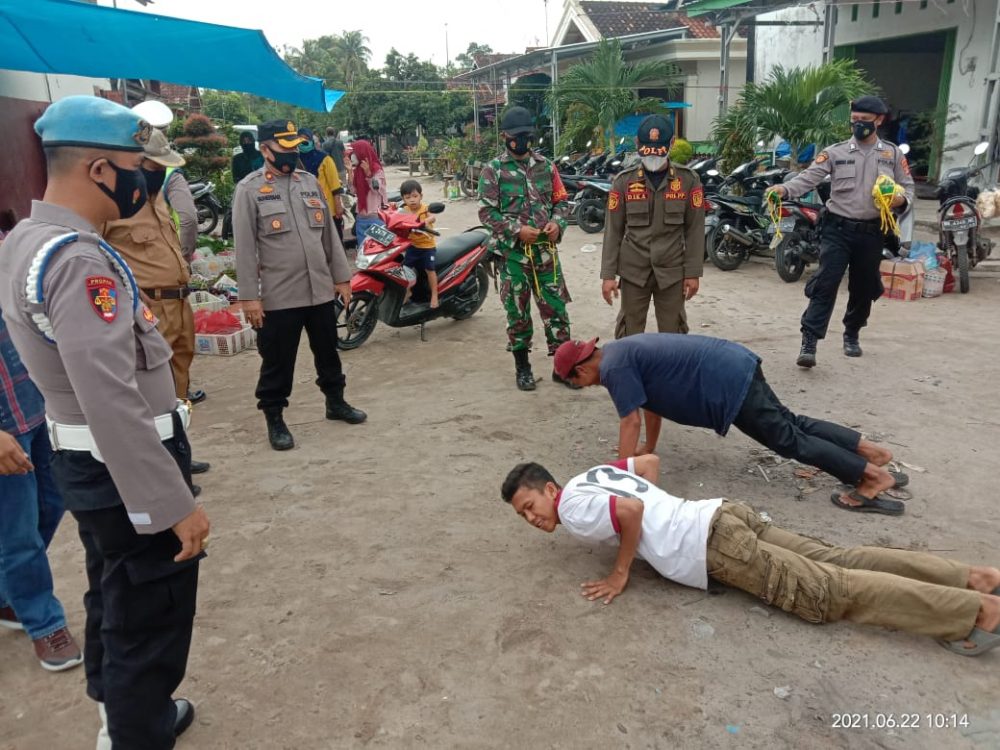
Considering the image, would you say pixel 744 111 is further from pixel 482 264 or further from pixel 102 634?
pixel 102 634

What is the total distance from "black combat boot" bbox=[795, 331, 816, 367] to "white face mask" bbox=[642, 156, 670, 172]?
5.69ft

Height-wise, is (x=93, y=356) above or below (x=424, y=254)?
above

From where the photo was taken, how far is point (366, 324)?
6.86 m

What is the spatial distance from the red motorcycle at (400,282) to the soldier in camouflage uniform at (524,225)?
146 centimetres

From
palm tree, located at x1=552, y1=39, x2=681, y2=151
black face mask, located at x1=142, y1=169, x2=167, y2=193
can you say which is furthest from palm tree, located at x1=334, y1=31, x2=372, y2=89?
black face mask, located at x1=142, y1=169, x2=167, y2=193

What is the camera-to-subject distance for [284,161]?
4.34 metres

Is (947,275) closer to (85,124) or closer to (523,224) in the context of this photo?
(523,224)

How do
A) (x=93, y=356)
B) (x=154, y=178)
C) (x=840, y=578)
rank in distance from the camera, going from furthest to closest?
(x=154, y=178)
(x=840, y=578)
(x=93, y=356)

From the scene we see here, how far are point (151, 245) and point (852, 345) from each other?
4893 mm

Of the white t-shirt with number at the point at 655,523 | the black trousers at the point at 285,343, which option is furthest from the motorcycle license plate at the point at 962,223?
the black trousers at the point at 285,343

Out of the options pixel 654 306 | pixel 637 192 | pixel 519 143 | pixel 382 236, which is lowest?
pixel 654 306

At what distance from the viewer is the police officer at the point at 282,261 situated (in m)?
4.32

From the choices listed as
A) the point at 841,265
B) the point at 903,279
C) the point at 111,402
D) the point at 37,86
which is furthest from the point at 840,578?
the point at 37,86

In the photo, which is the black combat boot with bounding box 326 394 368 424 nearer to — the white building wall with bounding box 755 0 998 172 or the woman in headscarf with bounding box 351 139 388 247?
the woman in headscarf with bounding box 351 139 388 247
